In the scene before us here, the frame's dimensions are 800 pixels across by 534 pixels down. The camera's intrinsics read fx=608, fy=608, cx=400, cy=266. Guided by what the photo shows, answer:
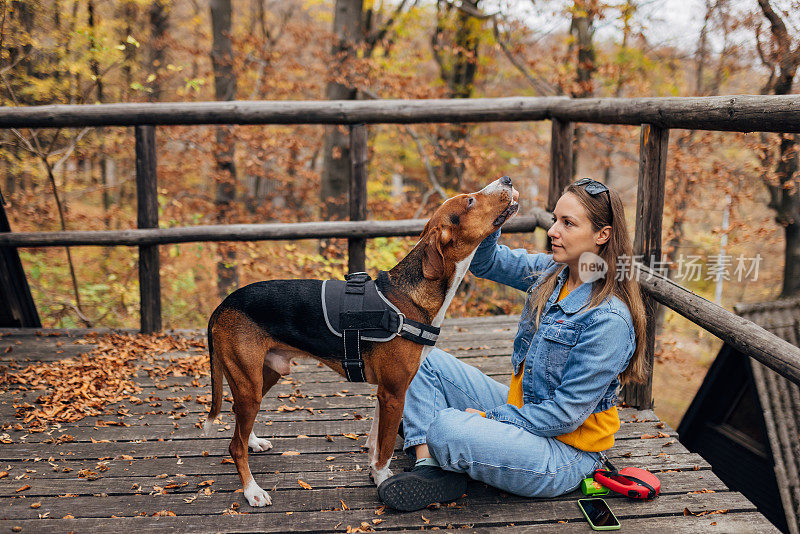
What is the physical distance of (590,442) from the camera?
2889 mm

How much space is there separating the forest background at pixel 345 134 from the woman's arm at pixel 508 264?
4.63m

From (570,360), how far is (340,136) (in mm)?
7768

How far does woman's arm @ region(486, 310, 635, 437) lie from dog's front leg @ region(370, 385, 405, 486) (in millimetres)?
628

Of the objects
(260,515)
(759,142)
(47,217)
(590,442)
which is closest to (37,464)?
(260,515)

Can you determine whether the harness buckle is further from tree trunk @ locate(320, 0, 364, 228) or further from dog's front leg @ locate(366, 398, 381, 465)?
tree trunk @ locate(320, 0, 364, 228)

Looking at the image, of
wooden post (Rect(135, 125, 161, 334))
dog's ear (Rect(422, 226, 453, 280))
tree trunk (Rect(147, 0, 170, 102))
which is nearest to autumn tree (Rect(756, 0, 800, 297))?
dog's ear (Rect(422, 226, 453, 280))

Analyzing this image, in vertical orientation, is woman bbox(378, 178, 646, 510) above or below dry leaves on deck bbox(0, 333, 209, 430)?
above

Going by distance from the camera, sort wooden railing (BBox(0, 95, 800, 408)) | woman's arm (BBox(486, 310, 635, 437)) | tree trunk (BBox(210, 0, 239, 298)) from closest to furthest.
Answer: woman's arm (BBox(486, 310, 635, 437))
wooden railing (BBox(0, 95, 800, 408))
tree trunk (BBox(210, 0, 239, 298))

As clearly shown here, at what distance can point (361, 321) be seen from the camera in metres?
2.83

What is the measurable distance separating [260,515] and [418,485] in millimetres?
743

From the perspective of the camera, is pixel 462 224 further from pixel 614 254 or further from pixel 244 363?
pixel 244 363

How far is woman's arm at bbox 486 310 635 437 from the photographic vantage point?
2682mm

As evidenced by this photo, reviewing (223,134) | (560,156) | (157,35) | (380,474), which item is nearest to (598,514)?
(380,474)

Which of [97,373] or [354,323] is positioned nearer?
[354,323]
